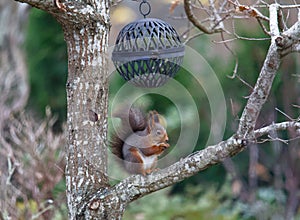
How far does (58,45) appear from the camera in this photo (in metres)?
5.05

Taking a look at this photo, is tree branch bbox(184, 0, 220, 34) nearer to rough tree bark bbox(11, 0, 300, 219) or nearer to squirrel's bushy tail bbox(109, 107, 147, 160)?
rough tree bark bbox(11, 0, 300, 219)

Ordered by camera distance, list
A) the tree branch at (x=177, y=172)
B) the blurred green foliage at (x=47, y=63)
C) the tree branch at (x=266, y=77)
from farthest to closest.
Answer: the blurred green foliage at (x=47, y=63), the tree branch at (x=177, y=172), the tree branch at (x=266, y=77)

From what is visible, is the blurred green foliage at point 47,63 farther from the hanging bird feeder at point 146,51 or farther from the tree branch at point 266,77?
the tree branch at point 266,77

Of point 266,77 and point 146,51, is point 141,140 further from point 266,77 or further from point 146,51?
point 266,77

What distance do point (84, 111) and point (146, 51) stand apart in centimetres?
31

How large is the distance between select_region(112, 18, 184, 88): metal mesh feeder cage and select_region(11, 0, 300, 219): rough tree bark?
0.08 m

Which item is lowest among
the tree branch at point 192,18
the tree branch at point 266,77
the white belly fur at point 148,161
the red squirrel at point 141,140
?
the white belly fur at point 148,161

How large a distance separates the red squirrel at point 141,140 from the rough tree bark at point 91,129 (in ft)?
0.25

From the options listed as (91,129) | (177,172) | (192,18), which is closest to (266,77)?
(177,172)

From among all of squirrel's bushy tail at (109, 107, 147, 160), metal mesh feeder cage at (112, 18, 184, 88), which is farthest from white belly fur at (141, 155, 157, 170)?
metal mesh feeder cage at (112, 18, 184, 88)

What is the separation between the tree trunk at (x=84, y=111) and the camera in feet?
6.77

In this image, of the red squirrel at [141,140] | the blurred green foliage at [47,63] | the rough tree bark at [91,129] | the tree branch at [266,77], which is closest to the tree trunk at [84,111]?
the rough tree bark at [91,129]

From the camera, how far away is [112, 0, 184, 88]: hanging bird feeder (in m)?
2.11

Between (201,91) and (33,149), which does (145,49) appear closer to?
(33,149)
